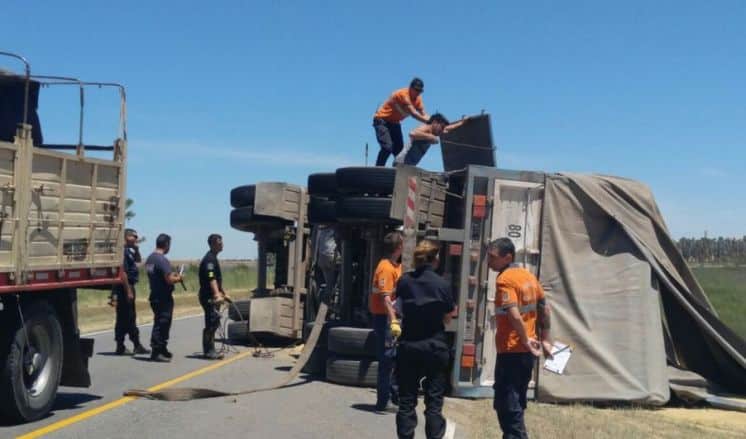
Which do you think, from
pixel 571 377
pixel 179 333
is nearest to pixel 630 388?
pixel 571 377

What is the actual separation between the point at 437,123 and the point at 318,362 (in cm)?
387

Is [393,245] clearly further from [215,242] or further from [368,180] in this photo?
[215,242]

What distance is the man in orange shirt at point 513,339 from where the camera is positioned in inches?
297

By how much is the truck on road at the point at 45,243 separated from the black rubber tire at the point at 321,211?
3.84m

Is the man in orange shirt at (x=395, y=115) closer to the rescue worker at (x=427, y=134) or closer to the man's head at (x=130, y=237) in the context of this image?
the rescue worker at (x=427, y=134)

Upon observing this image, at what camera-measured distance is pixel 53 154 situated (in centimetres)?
906

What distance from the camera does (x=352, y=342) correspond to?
11914mm

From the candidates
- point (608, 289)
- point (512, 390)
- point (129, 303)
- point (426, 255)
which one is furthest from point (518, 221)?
point (129, 303)

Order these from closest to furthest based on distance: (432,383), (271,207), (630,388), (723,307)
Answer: (432,383) → (630,388) → (271,207) → (723,307)

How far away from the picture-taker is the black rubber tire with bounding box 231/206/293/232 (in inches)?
641

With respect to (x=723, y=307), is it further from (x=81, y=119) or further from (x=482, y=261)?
(x=81, y=119)

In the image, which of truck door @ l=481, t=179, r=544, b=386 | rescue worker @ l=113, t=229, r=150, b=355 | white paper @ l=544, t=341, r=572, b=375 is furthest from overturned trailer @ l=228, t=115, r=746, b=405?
rescue worker @ l=113, t=229, r=150, b=355

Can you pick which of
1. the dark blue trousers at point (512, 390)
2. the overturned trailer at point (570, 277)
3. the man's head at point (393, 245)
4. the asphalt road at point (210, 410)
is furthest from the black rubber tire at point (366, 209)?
the dark blue trousers at point (512, 390)

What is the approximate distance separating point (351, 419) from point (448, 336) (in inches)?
87.7
